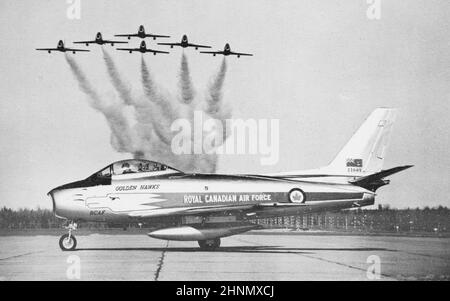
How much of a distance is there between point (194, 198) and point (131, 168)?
2629 millimetres

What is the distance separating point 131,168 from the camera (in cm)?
2283

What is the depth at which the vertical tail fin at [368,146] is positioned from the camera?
26422 mm

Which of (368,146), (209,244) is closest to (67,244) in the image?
(209,244)

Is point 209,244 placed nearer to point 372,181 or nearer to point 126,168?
point 126,168

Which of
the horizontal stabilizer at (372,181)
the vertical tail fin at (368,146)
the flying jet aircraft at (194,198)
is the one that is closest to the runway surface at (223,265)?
the flying jet aircraft at (194,198)

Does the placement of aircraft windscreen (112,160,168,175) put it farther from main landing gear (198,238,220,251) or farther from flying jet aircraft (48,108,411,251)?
main landing gear (198,238,220,251)

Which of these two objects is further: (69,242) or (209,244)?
(209,244)

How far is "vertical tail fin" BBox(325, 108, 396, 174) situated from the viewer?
2642cm

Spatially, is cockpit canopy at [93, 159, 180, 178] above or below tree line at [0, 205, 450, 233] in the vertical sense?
above

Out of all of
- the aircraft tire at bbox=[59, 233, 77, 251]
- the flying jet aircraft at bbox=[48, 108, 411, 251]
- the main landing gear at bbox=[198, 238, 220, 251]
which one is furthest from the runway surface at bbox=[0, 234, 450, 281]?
the main landing gear at bbox=[198, 238, 220, 251]

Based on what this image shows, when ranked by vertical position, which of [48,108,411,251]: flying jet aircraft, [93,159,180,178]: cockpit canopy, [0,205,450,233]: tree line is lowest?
[0,205,450,233]: tree line

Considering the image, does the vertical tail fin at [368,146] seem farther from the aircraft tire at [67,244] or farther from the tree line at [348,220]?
the tree line at [348,220]
